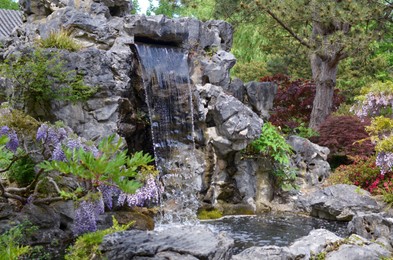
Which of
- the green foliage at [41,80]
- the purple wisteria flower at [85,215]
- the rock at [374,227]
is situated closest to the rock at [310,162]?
the rock at [374,227]

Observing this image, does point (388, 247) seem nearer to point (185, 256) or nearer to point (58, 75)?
point (185, 256)

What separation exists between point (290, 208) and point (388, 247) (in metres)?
5.15

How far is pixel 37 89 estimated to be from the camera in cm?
902

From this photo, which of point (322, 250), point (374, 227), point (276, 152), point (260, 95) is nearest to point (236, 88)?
point (260, 95)

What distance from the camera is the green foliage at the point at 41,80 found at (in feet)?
29.6

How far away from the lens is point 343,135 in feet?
44.6

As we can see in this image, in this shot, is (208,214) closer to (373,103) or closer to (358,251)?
(373,103)

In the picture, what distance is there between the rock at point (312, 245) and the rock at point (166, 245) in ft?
5.25

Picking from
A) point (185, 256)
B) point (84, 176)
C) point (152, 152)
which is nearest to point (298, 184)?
point (152, 152)

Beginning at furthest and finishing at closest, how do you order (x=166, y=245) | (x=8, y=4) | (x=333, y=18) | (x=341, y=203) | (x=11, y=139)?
1. (x=8, y=4)
2. (x=333, y=18)
3. (x=341, y=203)
4. (x=11, y=139)
5. (x=166, y=245)

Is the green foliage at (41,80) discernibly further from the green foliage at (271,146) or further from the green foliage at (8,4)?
the green foliage at (8,4)

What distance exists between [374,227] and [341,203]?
304 cm

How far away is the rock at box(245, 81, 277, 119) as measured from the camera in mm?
14164

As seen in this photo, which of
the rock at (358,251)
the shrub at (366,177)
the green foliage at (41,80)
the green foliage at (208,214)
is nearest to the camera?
the rock at (358,251)
